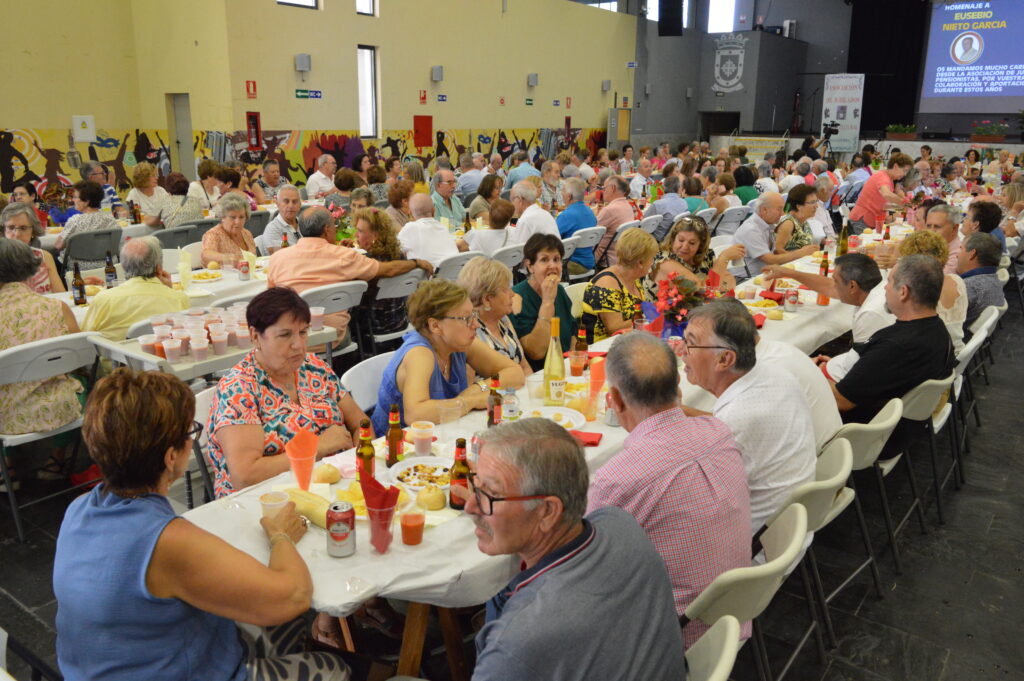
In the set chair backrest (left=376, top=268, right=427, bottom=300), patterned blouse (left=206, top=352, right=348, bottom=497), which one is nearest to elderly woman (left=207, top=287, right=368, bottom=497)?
patterned blouse (left=206, top=352, right=348, bottom=497)

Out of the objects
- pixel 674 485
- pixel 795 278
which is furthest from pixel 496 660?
pixel 795 278

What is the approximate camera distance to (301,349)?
2.77 m

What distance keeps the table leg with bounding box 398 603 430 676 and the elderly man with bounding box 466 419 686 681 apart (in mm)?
629

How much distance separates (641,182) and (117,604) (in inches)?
457

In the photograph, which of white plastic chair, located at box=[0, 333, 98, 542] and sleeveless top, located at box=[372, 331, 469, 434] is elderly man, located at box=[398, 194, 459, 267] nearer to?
white plastic chair, located at box=[0, 333, 98, 542]

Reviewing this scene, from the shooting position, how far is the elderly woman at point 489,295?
3.57 metres

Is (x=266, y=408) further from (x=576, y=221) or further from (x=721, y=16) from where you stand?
(x=721, y=16)

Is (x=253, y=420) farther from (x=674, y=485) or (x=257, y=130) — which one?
(x=257, y=130)

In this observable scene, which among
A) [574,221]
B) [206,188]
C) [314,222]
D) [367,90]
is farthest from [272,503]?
[367,90]

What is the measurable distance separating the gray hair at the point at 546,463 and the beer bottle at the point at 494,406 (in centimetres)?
121

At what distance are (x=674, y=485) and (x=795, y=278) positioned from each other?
360 cm

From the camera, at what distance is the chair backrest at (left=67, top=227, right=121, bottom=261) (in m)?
6.50

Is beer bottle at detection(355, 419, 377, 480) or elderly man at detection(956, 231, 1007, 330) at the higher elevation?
elderly man at detection(956, 231, 1007, 330)

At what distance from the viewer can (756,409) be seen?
2.45 m
